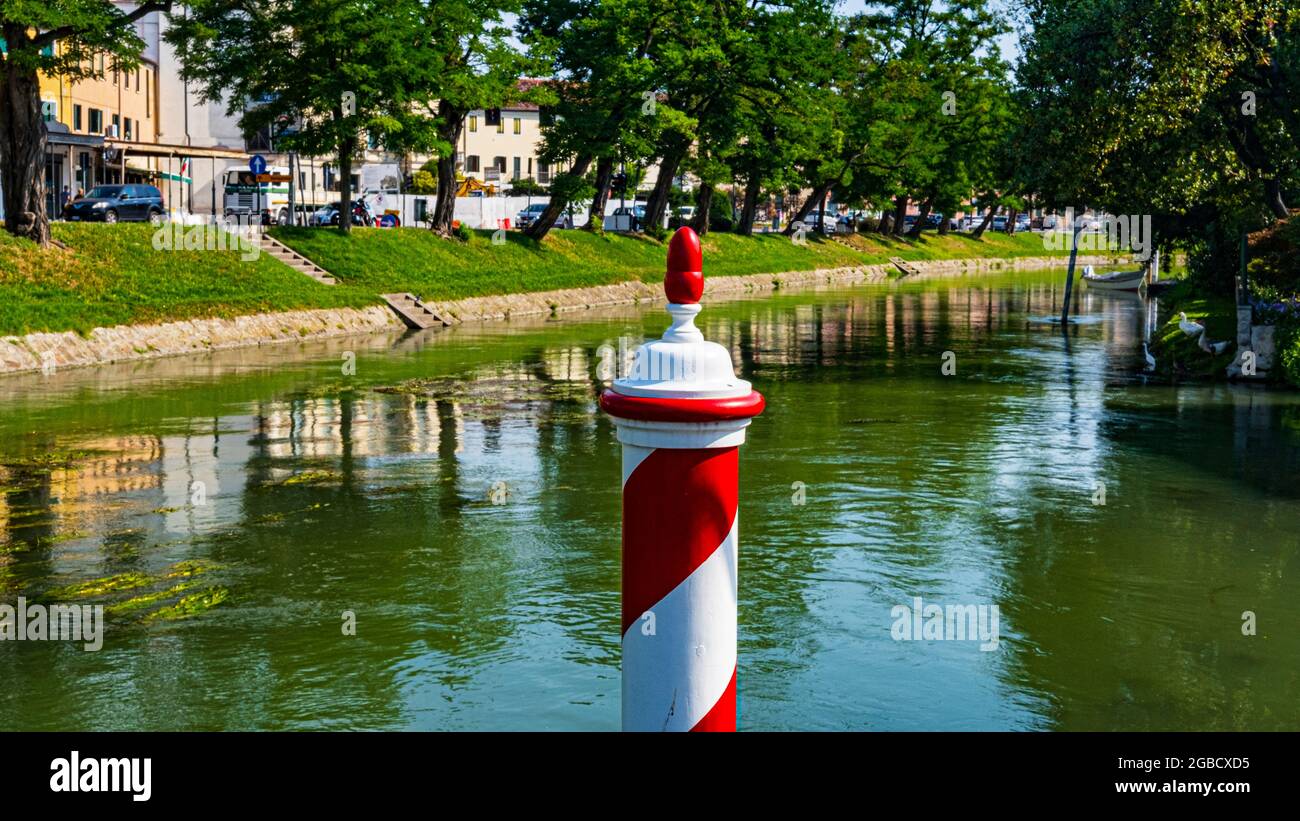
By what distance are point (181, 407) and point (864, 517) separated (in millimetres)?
13547

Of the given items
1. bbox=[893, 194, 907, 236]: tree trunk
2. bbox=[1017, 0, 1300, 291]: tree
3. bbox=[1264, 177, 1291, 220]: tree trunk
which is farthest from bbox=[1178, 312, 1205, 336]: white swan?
bbox=[893, 194, 907, 236]: tree trunk

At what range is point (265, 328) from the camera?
36875 mm

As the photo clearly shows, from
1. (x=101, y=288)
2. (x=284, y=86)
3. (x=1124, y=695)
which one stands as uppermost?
(x=284, y=86)

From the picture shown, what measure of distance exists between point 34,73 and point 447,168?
71.0 ft

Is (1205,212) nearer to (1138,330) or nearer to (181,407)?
(1138,330)

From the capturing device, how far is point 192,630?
1156 centimetres

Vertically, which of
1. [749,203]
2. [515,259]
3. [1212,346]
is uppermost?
[749,203]

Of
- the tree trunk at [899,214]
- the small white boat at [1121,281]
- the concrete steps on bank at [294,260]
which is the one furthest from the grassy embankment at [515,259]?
the tree trunk at [899,214]

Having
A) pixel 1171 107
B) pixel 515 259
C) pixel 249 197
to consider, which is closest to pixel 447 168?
pixel 515 259

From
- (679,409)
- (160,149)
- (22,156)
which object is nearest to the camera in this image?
(679,409)

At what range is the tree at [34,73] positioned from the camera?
109 feet

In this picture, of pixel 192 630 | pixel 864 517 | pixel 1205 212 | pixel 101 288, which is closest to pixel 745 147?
pixel 1205 212

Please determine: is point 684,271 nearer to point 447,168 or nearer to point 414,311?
point 414,311

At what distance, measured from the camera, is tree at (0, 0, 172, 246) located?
33.3 meters
